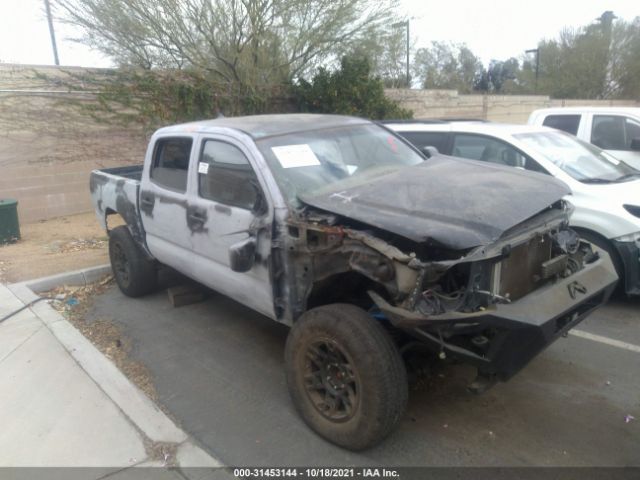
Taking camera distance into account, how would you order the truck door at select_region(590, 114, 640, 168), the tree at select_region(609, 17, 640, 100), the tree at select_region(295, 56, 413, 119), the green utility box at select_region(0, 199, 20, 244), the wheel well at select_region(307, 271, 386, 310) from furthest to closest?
1. the tree at select_region(609, 17, 640, 100)
2. the tree at select_region(295, 56, 413, 119)
3. the green utility box at select_region(0, 199, 20, 244)
4. the truck door at select_region(590, 114, 640, 168)
5. the wheel well at select_region(307, 271, 386, 310)

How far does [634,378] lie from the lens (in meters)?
3.88

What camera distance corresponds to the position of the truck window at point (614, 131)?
25.7 feet

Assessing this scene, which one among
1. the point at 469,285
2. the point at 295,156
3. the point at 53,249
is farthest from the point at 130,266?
the point at 469,285

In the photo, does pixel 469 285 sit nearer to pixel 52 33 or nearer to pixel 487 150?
pixel 487 150

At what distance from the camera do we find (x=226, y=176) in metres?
4.06

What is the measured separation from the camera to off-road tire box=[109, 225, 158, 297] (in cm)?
563

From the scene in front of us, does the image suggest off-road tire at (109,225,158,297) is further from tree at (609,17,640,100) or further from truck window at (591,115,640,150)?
tree at (609,17,640,100)

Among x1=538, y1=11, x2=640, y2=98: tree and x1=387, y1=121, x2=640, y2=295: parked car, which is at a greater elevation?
x1=538, y1=11, x2=640, y2=98: tree

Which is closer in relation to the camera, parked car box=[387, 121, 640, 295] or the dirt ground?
parked car box=[387, 121, 640, 295]

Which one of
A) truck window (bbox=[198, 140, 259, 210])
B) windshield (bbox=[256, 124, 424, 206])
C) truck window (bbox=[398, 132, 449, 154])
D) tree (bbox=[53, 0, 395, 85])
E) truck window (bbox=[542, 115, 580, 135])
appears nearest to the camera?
windshield (bbox=[256, 124, 424, 206])

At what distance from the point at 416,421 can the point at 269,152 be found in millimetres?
2051

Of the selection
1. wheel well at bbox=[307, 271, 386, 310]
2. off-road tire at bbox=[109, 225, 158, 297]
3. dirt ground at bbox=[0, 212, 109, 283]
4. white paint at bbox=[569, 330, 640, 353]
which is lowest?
white paint at bbox=[569, 330, 640, 353]

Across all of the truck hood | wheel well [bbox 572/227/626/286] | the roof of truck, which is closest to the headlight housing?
wheel well [bbox 572/227/626/286]

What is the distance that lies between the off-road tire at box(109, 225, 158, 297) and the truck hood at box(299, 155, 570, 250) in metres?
2.78
